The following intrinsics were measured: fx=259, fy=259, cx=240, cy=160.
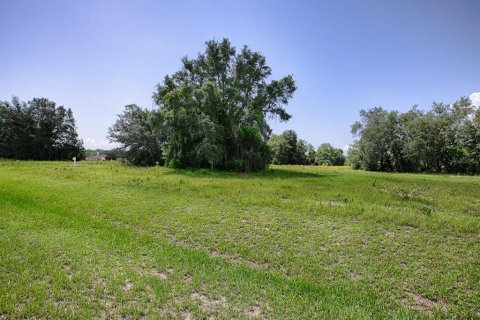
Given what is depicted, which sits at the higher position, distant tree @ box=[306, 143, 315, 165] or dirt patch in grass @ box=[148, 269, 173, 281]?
distant tree @ box=[306, 143, 315, 165]

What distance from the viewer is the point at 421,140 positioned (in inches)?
1620

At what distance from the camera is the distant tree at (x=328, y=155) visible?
8856 centimetres

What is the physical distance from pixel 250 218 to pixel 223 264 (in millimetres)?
3591

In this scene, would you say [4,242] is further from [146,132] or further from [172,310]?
[146,132]

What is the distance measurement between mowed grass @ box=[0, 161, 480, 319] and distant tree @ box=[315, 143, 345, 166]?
79.7 m

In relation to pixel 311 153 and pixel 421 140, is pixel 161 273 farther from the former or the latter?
pixel 311 153

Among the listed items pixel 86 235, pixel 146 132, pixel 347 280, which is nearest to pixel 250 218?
pixel 347 280

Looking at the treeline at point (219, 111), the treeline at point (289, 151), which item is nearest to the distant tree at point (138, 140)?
the treeline at point (219, 111)

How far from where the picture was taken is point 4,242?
628cm

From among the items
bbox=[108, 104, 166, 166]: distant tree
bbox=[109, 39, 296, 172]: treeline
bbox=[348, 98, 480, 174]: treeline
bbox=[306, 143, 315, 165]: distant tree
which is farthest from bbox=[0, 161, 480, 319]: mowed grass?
bbox=[306, 143, 315, 165]: distant tree

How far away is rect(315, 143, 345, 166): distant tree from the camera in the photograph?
88562 millimetres

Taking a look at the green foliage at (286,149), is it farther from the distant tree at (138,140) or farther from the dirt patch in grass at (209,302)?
the dirt patch in grass at (209,302)

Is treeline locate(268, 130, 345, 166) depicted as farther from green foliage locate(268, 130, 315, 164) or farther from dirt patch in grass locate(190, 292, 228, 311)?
dirt patch in grass locate(190, 292, 228, 311)

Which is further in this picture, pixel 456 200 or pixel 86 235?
pixel 456 200
